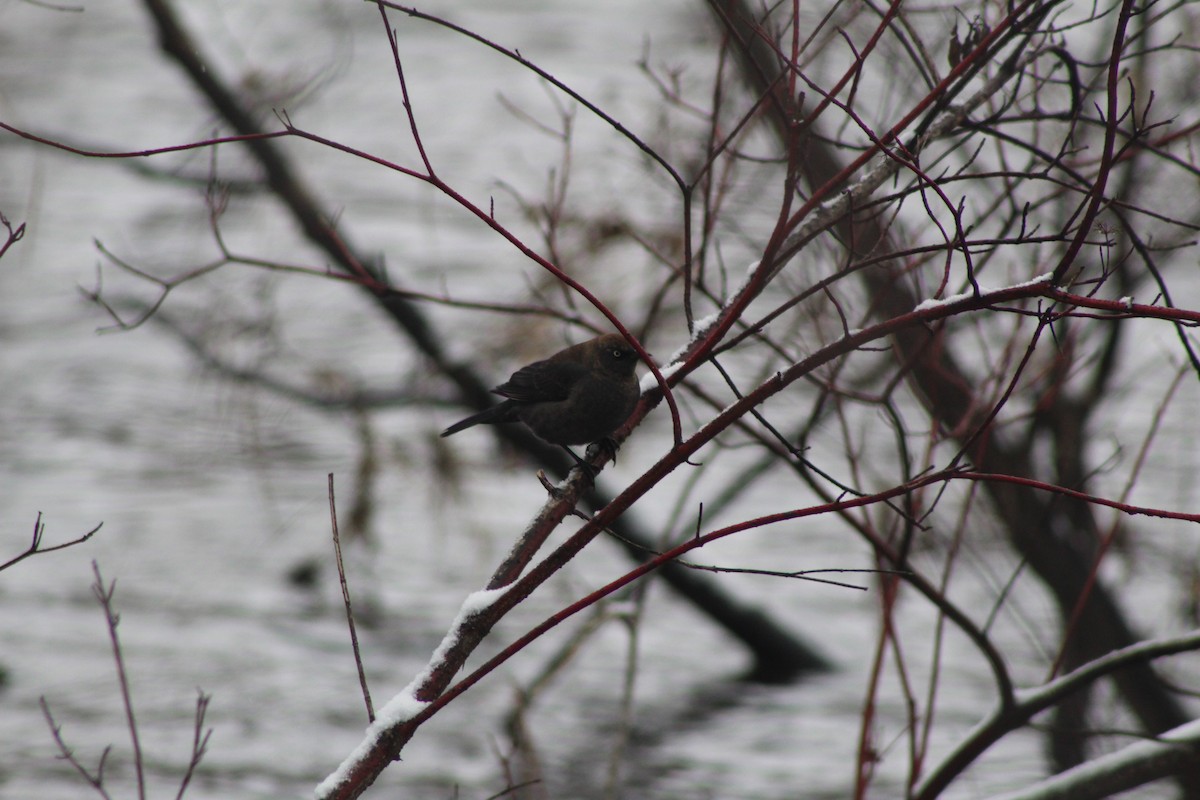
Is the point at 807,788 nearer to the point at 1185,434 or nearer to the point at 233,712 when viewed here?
the point at 233,712

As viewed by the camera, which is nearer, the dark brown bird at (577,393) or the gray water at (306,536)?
the dark brown bird at (577,393)

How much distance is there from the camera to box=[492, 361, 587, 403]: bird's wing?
337cm

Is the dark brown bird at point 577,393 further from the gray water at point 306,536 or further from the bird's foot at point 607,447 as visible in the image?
the gray water at point 306,536

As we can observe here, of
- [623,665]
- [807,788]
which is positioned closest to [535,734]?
[623,665]

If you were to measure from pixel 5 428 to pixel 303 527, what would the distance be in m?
2.00

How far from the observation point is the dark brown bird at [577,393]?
3.25 m

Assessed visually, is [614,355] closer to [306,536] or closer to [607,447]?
[607,447]

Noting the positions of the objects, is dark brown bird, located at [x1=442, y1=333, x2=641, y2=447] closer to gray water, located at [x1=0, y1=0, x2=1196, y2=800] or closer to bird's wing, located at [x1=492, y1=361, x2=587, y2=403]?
bird's wing, located at [x1=492, y1=361, x2=587, y2=403]

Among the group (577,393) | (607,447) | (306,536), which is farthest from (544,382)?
(306,536)

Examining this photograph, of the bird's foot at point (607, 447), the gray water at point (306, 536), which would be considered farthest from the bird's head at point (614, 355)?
the gray water at point (306, 536)

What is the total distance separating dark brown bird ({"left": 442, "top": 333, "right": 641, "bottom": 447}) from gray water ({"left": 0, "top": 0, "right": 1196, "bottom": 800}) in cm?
117

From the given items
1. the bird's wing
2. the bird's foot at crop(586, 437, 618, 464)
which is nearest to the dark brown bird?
the bird's wing

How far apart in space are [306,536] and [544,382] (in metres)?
4.15

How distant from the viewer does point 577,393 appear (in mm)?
3307
